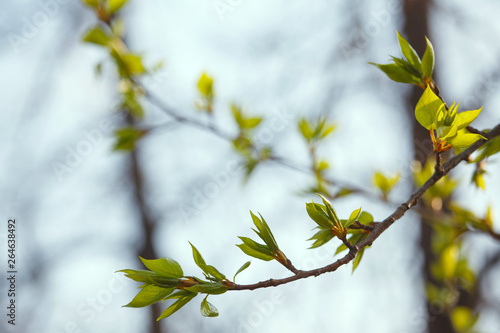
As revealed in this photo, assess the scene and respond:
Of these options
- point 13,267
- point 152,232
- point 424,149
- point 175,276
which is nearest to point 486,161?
point 175,276

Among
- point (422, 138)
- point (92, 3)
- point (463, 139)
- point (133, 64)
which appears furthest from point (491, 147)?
point (422, 138)

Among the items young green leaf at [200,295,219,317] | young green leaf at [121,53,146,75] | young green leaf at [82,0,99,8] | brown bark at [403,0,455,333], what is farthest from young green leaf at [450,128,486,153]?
brown bark at [403,0,455,333]

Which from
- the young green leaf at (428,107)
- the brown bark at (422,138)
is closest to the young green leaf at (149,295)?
the young green leaf at (428,107)

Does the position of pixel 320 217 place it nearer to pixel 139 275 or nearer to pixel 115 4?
pixel 139 275

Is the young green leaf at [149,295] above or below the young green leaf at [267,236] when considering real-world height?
below

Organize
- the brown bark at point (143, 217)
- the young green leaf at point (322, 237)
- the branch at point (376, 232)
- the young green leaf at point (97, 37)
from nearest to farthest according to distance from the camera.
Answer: the branch at point (376, 232) < the young green leaf at point (322, 237) < the young green leaf at point (97, 37) < the brown bark at point (143, 217)

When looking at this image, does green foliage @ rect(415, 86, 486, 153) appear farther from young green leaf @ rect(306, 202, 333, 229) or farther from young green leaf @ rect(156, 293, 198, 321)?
young green leaf @ rect(156, 293, 198, 321)

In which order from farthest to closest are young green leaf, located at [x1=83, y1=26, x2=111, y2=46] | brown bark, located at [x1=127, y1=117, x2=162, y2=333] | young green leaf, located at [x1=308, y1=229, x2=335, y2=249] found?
brown bark, located at [x1=127, y1=117, x2=162, y2=333], young green leaf, located at [x1=83, y1=26, x2=111, y2=46], young green leaf, located at [x1=308, y1=229, x2=335, y2=249]

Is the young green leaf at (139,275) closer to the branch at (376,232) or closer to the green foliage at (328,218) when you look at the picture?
the branch at (376,232)

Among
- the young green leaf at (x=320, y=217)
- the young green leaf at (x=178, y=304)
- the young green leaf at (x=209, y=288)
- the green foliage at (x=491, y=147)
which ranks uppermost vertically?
the green foliage at (x=491, y=147)
